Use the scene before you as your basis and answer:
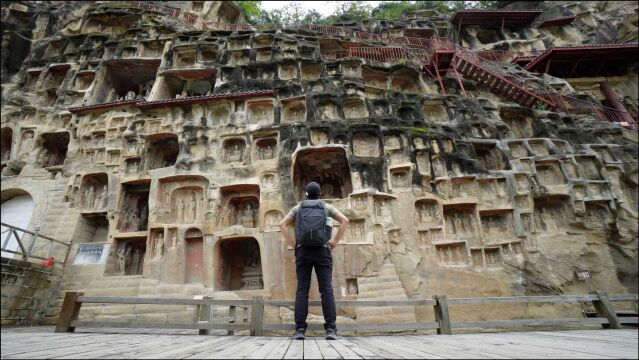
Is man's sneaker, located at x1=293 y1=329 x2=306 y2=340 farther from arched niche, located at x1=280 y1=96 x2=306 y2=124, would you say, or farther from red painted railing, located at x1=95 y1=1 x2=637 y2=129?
red painted railing, located at x1=95 y1=1 x2=637 y2=129

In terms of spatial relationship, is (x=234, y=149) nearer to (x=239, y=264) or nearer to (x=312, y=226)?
(x=239, y=264)

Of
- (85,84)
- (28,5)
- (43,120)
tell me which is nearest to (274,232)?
(43,120)

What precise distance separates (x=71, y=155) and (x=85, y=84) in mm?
6479

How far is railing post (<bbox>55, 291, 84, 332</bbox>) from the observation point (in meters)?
5.77

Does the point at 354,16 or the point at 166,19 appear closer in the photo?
the point at 166,19

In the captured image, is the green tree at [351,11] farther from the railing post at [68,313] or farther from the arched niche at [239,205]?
the railing post at [68,313]

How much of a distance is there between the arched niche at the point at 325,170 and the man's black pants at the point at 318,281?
891 centimetres

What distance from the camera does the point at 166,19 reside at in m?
22.5

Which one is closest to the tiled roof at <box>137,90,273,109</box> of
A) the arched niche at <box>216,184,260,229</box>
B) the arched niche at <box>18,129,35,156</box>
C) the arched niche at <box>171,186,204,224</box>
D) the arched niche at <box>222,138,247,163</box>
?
the arched niche at <box>222,138,247,163</box>

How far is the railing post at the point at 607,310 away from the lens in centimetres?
604

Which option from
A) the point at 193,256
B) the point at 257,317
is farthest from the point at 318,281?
the point at 193,256

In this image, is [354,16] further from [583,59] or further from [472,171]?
[472,171]

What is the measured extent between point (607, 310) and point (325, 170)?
1092 cm

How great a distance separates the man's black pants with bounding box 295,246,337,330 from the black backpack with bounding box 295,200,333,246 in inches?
7.0
